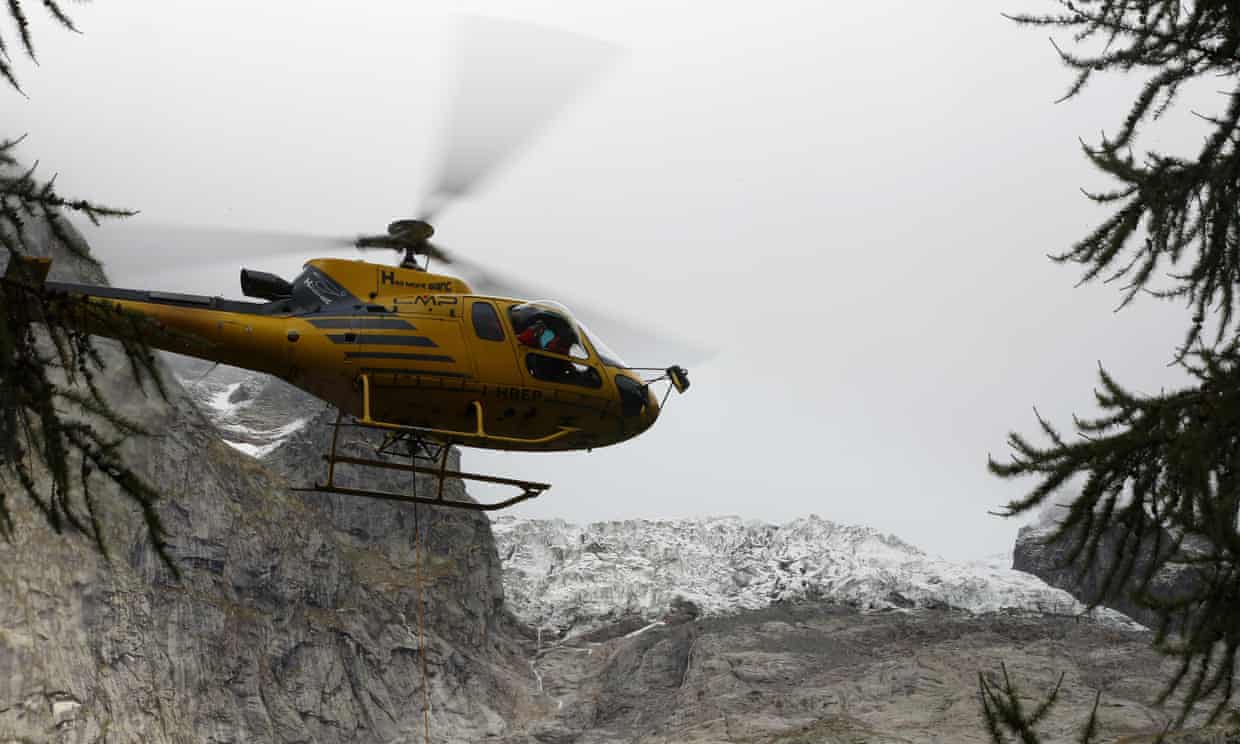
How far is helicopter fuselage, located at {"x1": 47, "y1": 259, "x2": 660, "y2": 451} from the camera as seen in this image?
1411 cm

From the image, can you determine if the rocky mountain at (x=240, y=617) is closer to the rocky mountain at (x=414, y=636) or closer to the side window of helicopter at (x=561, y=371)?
the rocky mountain at (x=414, y=636)

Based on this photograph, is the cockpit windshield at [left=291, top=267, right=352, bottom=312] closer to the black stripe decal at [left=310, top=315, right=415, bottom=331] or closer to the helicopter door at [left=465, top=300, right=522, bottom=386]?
the black stripe decal at [left=310, top=315, right=415, bottom=331]

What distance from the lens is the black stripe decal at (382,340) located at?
14.2 metres

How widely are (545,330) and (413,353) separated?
161 centimetres

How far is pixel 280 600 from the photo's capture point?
291 feet

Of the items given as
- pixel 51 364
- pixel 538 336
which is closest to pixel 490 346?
pixel 538 336

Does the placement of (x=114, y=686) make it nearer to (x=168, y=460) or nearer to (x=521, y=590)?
(x=168, y=460)

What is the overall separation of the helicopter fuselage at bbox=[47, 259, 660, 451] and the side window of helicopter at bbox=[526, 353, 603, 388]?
1 cm

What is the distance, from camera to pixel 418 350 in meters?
14.3

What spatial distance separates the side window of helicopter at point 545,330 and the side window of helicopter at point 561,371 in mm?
114

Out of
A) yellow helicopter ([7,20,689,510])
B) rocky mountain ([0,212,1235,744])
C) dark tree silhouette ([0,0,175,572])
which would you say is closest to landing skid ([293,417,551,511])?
yellow helicopter ([7,20,689,510])

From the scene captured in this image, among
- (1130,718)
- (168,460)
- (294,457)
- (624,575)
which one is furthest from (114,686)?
(624,575)

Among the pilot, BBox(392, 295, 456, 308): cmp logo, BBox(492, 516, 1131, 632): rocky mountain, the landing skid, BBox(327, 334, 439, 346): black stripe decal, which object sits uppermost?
BBox(492, 516, 1131, 632): rocky mountain

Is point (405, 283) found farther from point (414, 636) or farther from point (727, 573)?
point (727, 573)
